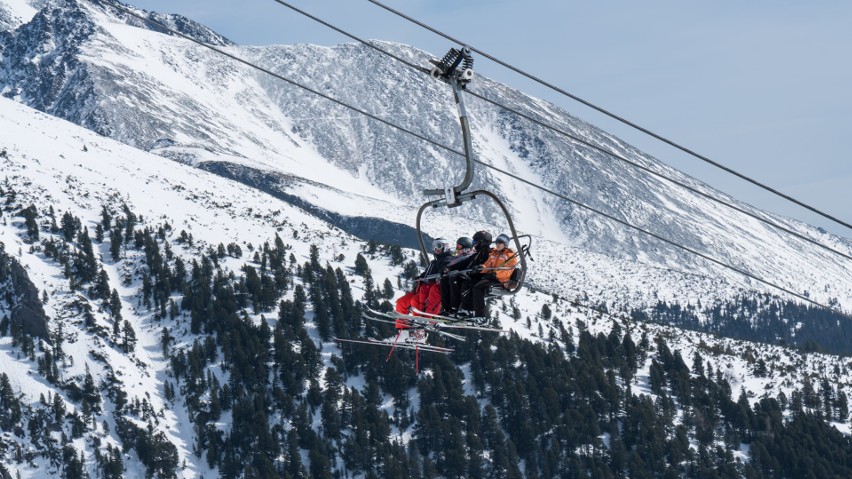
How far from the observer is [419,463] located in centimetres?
19638

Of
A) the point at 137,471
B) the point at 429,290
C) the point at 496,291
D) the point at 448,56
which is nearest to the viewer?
the point at 448,56

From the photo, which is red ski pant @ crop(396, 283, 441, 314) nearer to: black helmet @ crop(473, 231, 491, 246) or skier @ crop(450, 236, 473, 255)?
skier @ crop(450, 236, 473, 255)

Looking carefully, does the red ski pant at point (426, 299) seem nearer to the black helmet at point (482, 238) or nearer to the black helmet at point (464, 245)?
the black helmet at point (464, 245)

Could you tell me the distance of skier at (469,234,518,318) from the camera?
3362 cm

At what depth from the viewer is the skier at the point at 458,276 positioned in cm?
3406

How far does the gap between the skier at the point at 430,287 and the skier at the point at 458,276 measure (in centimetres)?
38

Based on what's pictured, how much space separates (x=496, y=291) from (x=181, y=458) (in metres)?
172

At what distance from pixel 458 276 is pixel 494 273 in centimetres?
115

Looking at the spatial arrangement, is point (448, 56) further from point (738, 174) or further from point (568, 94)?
point (738, 174)

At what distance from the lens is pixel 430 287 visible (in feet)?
119

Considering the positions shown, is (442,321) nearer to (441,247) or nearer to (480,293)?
(480,293)

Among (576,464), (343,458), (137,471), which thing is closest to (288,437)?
(343,458)

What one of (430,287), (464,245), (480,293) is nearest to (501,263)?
(480,293)

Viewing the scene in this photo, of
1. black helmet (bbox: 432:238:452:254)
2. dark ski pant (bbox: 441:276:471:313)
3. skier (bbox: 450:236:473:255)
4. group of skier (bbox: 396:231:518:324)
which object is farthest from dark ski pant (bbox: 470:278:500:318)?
black helmet (bbox: 432:238:452:254)
